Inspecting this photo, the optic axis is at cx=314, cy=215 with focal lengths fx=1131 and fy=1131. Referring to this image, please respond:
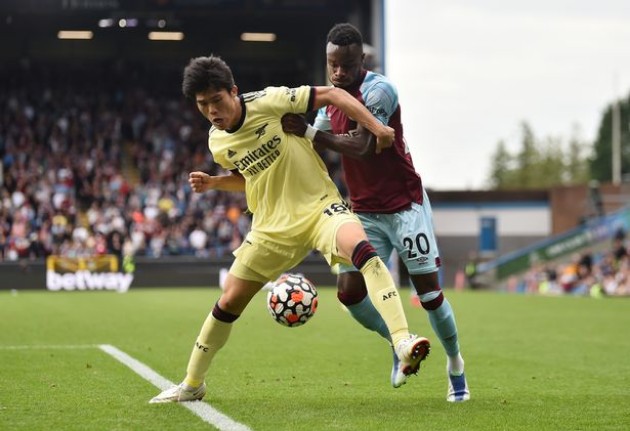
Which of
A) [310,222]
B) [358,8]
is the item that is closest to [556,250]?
[358,8]

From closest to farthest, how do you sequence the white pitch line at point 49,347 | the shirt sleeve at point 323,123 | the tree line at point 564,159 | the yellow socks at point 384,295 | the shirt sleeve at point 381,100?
the yellow socks at point 384,295
the shirt sleeve at point 381,100
the shirt sleeve at point 323,123
the white pitch line at point 49,347
the tree line at point 564,159

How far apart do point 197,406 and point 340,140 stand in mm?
1962

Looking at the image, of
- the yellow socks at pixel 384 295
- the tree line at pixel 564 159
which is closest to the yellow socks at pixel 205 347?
the yellow socks at pixel 384 295

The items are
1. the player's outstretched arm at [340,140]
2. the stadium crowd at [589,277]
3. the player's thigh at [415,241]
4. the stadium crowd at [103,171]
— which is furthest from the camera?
the stadium crowd at [103,171]

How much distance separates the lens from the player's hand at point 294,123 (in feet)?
23.7

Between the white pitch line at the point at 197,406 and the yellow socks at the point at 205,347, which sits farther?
the yellow socks at the point at 205,347

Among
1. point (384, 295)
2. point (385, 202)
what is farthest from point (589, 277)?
point (384, 295)

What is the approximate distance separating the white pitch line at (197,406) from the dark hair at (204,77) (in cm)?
198

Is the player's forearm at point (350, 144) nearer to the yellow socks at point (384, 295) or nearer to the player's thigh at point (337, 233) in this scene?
the player's thigh at point (337, 233)

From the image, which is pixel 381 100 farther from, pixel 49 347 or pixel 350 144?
pixel 49 347

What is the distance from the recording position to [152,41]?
4450 centimetres

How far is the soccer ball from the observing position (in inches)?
302

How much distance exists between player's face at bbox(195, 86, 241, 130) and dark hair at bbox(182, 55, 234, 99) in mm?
32

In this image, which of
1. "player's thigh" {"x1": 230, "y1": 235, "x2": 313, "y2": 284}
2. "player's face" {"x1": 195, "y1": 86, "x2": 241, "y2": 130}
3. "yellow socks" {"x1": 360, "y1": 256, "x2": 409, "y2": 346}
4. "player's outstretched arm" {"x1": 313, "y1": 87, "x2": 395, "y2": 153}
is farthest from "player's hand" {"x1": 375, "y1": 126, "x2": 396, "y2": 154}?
"player's face" {"x1": 195, "y1": 86, "x2": 241, "y2": 130}
